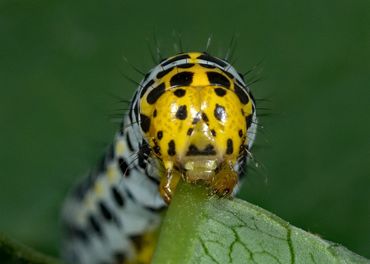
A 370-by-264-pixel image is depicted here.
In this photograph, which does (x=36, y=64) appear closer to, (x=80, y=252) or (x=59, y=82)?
(x=59, y=82)

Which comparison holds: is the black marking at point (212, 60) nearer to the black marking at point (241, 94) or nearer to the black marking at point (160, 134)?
the black marking at point (241, 94)

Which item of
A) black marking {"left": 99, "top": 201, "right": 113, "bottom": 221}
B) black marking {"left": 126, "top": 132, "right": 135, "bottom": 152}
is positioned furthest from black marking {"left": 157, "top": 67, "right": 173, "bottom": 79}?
black marking {"left": 99, "top": 201, "right": 113, "bottom": 221}

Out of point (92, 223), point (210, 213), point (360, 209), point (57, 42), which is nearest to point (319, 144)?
point (360, 209)

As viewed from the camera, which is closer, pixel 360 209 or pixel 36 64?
pixel 360 209

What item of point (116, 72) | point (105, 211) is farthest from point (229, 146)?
point (116, 72)

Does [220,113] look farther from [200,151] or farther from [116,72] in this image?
[116,72]

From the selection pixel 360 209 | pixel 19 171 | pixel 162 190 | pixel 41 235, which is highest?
pixel 162 190
